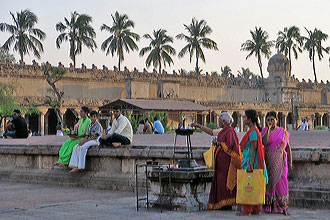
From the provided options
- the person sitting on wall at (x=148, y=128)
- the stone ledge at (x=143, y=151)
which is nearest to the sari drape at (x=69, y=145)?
the stone ledge at (x=143, y=151)

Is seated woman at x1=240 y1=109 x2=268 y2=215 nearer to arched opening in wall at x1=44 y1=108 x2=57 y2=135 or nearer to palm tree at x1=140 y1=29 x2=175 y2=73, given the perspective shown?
arched opening in wall at x1=44 y1=108 x2=57 y2=135

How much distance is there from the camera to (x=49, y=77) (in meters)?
40.6

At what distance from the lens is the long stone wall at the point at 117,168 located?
729 cm

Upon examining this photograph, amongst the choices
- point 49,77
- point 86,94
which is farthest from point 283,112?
point 49,77

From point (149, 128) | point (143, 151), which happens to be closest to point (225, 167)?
point (143, 151)

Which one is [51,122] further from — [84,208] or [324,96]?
[84,208]

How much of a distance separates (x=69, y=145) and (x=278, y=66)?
50798mm

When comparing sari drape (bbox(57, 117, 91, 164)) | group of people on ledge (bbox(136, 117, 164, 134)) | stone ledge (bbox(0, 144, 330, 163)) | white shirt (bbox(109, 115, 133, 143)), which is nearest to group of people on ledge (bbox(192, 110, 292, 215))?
stone ledge (bbox(0, 144, 330, 163))

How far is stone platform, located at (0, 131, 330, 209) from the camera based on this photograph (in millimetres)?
7297

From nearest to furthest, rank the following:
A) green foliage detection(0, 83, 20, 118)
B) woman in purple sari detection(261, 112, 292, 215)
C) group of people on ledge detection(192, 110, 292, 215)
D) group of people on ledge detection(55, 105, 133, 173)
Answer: group of people on ledge detection(192, 110, 292, 215) < woman in purple sari detection(261, 112, 292, 215) < group of people on ledge detection(55, 105, 133, 173) < green foliage detection(0, 83, 20, 118)

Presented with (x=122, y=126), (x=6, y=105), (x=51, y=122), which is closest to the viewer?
(x=122, y=126)

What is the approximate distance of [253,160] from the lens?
6496mm

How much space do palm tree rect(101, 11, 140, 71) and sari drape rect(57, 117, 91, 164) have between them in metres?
46.4

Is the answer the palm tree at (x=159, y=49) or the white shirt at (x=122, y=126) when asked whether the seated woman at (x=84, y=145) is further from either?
the palm tree at (x=159, y=49)
